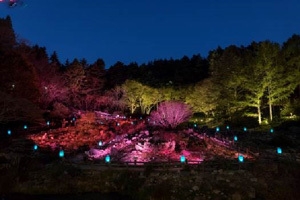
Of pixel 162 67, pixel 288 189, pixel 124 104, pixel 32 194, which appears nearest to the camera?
pixel 288 189

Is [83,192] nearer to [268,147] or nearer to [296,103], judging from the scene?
[268,147]

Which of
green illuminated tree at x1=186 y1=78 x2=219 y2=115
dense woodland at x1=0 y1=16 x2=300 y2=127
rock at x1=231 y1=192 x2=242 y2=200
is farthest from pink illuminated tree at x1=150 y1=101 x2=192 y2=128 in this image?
rock at x1=231 y1=192 x2=242 y2=200

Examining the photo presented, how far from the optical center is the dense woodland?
31953 millimetres

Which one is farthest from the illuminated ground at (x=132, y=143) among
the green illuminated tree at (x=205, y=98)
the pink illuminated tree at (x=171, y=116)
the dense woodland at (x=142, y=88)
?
the green illuminated tree at (x=205, y=98)

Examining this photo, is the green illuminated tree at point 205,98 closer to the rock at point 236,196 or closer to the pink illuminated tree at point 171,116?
the pink illuminated tree at point 171,116

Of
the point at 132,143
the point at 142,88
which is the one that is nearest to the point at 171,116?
the point at 132,143

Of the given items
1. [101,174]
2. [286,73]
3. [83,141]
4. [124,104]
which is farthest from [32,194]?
[124,104]

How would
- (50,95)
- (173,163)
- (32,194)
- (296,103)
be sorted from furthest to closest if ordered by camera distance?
(50,95)
(296,103)
(173,163)
(32,194)

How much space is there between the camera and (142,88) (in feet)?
170

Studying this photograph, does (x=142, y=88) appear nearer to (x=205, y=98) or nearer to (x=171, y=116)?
(x=205, y=98)

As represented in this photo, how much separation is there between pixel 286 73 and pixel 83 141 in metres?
23.4

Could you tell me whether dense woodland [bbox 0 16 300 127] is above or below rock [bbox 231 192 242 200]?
above

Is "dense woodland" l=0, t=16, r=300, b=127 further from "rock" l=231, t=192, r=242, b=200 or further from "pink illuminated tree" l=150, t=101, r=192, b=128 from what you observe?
"rock" l=231, t=192, r=242, b=200

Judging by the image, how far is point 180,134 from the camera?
28797mm
